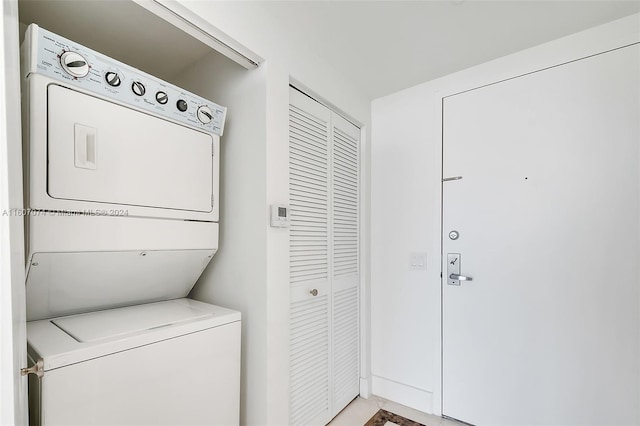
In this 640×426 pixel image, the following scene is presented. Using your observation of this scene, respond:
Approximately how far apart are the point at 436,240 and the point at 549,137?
0.94 metres

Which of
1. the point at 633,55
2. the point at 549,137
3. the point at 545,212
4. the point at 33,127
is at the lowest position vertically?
the point at 545,212

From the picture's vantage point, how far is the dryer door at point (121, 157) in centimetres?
105

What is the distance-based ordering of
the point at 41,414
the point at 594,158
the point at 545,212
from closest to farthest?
the point at 41,414
the point at 594,158
the point at 545,212

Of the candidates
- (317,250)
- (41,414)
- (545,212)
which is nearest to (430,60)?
(545,212)

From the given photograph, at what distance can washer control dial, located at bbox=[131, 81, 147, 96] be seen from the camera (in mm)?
1229

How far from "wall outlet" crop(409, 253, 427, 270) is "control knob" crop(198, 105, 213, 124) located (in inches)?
67.2

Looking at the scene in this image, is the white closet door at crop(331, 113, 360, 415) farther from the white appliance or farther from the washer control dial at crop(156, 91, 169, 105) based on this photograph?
the washer control dial at crop(156, 91, 169, 105)

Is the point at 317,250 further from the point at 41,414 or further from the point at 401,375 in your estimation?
the point at 41,414

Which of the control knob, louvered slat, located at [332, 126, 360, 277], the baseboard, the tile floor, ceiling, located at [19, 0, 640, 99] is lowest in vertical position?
the tile floor

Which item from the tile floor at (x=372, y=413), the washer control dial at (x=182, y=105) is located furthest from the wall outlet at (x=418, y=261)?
the washer control dial at (x=182, y=105)

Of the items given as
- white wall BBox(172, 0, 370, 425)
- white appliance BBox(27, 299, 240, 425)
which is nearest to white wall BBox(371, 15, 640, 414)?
white wall BBox(172, 0, 370, 425)

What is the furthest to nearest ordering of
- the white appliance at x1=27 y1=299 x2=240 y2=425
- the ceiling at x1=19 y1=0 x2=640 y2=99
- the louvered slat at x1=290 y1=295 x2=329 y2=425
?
the louvered slat at x1=290 y1=295 x2=329 y2=425 < the ceiling at x1=19 y1=0 x2=640 y2=99 < the white appliance at x1=27 y1=299 x2=240 y2=425

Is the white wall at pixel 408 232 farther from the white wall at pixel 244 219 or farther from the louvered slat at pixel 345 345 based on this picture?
the white wall at pixel 244 219

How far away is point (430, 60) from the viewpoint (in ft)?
6.54
